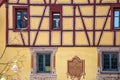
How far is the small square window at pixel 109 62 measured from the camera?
15578 millimetres

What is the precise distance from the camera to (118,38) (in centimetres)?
1541

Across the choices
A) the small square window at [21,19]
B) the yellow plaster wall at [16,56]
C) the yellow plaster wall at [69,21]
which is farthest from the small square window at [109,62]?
the small square window at [21,19]

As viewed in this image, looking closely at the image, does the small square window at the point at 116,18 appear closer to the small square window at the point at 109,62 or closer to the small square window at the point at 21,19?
the small square window at the point at 109,62

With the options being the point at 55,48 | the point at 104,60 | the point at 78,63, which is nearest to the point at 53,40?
the point at 55,48

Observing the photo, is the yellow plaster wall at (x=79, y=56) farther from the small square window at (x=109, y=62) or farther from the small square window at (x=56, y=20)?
the small square window at (x=56, y=20)

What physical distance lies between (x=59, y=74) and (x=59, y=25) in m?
2.27

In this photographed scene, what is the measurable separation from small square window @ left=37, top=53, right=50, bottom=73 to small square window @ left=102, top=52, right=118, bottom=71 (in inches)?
103

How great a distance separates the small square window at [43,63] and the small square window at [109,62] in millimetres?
2610

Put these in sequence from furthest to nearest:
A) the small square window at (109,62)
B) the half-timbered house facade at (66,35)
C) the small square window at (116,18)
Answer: the small square window at (109,62) < the small square window at (116,18) < the half-timbered house facade at (66,35)

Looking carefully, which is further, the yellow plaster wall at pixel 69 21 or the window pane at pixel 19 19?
the window pane at pixel 19 19

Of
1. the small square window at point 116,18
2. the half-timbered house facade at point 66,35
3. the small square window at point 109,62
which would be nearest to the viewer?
the half-timbered house facade at point 66,35

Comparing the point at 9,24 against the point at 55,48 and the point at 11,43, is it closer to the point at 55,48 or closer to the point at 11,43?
the point at 11,43

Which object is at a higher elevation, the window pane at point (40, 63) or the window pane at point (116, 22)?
the window pane at point (116, 22)

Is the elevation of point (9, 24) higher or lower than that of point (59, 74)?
higher
